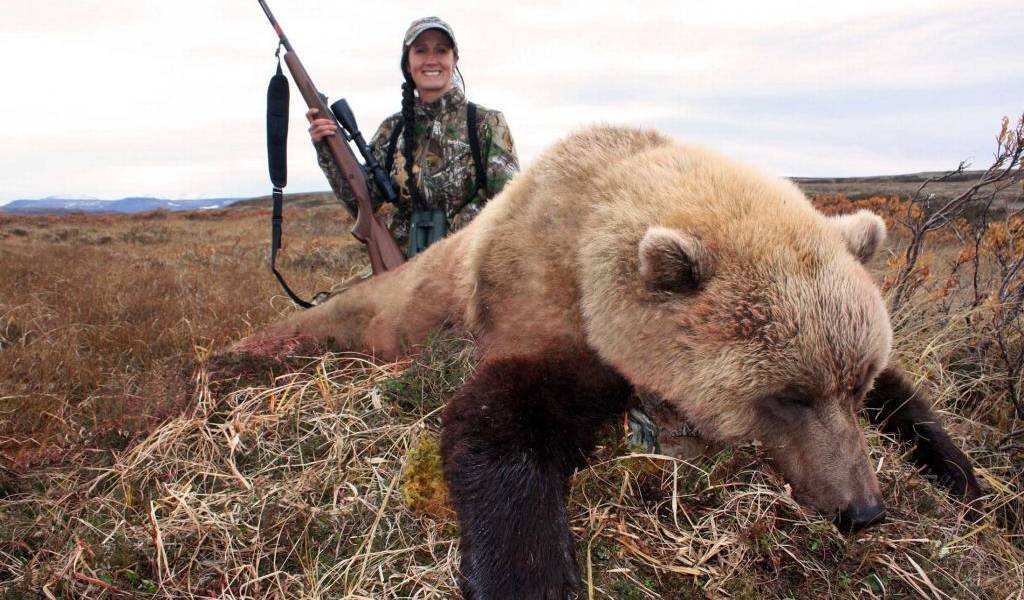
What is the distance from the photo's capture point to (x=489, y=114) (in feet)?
19.8

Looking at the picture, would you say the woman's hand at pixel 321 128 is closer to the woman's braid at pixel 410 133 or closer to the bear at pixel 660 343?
the woman's braid at pixel 410 133

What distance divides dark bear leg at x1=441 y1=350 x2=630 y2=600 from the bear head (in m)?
0.22

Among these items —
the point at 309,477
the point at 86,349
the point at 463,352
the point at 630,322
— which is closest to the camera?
the point at 630,322

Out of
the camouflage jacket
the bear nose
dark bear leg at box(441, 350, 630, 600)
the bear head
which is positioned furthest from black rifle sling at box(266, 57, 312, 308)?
the bear nose

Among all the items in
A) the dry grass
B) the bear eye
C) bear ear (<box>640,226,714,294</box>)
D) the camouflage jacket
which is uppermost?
the camouflage jacket

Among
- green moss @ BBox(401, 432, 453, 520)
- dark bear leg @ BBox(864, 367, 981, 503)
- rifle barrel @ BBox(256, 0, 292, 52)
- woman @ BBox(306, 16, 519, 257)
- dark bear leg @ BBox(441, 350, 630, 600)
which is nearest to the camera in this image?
dark bear leg @ BBox(441, 350, 630, 600)

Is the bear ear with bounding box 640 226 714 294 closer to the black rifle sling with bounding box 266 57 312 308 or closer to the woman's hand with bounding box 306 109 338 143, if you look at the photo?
the black rifle sling with bounding box 266 57 312 308

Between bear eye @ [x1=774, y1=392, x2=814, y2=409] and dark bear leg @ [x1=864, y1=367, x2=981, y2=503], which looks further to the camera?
dark bear leg @ [x1=864, y1=367, x2=981, y2=503]

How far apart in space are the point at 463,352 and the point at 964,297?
4515 mm

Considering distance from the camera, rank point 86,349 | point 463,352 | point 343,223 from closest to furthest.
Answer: point 463,352 → point 86,349 → point 343,223

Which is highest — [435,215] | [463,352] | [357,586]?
[435,215]

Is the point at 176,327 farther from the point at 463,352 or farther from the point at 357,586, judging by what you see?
the point at 357,586

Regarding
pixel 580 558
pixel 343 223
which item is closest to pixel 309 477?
pixel 580 558

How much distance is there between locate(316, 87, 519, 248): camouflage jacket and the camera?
19.5 feet
